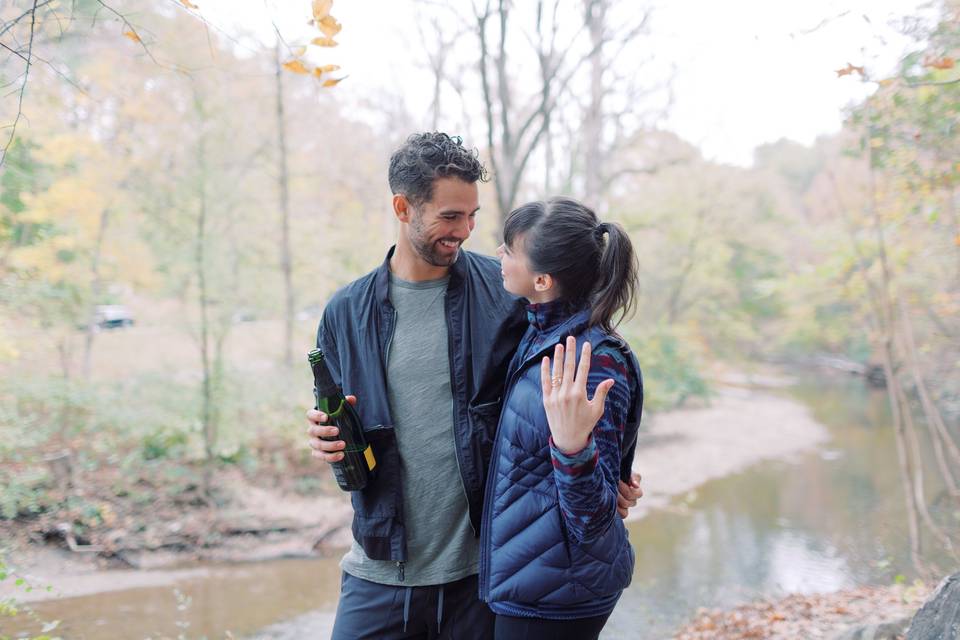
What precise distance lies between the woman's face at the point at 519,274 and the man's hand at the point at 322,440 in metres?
0.58

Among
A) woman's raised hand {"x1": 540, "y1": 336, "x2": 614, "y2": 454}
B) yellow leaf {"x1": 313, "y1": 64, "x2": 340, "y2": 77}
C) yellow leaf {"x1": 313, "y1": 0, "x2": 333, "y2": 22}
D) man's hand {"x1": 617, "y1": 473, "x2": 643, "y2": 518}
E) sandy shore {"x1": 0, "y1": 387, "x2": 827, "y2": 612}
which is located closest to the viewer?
woman's raised hand {"x1": 540, "y1": 336, "x2": 614, "y2": 454}

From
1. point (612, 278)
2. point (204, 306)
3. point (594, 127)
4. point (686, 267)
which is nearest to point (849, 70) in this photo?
point (612, 278)

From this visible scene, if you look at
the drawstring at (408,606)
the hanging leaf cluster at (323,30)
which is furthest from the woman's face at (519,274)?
the hanging leaf cluster at (323,30)

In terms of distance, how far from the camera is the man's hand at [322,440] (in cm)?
171

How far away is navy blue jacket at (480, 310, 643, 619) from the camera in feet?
4.72

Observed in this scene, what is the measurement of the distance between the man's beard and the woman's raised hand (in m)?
0.63

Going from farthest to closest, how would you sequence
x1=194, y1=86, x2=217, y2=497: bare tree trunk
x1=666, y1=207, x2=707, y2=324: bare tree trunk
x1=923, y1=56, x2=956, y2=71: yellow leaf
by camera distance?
x1=666, y1=207, x2=707, y2=324: bare tree trunk < x1=194, y1=86, x2=217, y2=497: bare tree trunk < x1=923, y1=56, x2=956, y2=71: yellow leaf

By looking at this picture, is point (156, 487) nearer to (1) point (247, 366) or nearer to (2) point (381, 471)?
(1) point (247, 366)

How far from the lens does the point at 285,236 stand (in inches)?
390

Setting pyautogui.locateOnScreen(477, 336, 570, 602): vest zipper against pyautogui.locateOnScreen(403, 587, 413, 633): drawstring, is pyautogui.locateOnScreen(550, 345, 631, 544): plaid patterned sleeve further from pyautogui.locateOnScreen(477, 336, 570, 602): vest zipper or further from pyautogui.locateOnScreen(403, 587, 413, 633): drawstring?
pyautogui.locateOnScreen(403, 587, 413, 633): drawstring

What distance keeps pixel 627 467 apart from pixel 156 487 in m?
7.38

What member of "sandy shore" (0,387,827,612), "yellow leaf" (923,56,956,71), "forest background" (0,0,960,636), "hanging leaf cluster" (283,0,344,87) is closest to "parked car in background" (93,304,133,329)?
"forest background" (0,0,960,636)

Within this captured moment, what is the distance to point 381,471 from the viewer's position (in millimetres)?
1820

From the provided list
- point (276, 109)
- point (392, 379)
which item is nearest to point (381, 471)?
point (392, 379)
